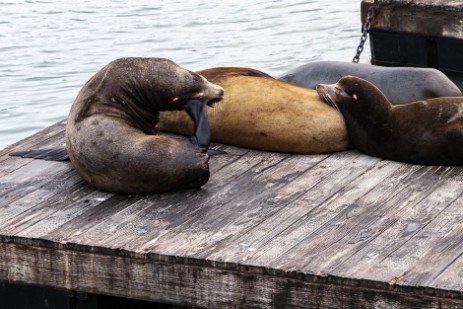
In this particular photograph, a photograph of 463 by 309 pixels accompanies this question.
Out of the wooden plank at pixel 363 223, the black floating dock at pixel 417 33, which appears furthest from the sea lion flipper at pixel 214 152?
the black floating dock at pixel 417 33

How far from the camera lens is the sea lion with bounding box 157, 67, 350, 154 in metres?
5.83

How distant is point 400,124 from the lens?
5.64m

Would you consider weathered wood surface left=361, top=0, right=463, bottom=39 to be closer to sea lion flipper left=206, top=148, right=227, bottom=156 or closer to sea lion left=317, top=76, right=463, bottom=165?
sea lion left=317, top=76, right=463, bottom=165

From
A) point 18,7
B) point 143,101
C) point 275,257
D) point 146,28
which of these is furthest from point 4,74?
point 275,257

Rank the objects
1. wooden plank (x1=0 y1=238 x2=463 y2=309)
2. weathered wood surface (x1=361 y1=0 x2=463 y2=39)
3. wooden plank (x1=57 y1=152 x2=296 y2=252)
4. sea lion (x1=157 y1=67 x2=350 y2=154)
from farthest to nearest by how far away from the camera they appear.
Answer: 1. weathered wood surface (x1=361 y1=0 x2=463 y2=39)
2. sea lion (x1=157 y1=67 x2=350 y2=154)
3. wooden plank (x1=57 y1=152 x2=296 y2=252)
4. wooden plank (x1=0 y1=238 x2=463 y2=309)

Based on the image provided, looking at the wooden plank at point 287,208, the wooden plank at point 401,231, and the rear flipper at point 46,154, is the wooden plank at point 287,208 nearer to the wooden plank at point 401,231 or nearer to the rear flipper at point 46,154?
the wooden plank at point 401,231

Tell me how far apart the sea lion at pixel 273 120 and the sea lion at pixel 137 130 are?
25cm

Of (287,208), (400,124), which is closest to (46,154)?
(287,208)

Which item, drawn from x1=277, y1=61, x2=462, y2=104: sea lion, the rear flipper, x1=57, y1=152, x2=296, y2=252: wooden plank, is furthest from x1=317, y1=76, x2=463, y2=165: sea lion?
the rear flipper

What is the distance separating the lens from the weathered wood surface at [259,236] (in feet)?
14.5

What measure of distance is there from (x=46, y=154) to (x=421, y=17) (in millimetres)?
3901

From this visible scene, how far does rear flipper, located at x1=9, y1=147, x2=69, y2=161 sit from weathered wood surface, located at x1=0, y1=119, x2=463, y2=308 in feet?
0.54

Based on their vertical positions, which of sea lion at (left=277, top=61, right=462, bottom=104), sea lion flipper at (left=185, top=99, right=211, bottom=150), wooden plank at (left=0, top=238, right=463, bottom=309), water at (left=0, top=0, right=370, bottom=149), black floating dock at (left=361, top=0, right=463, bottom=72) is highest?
sea lion flipper at (left=185, top=99, right=211, bottom=150)

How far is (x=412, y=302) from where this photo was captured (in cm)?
422
